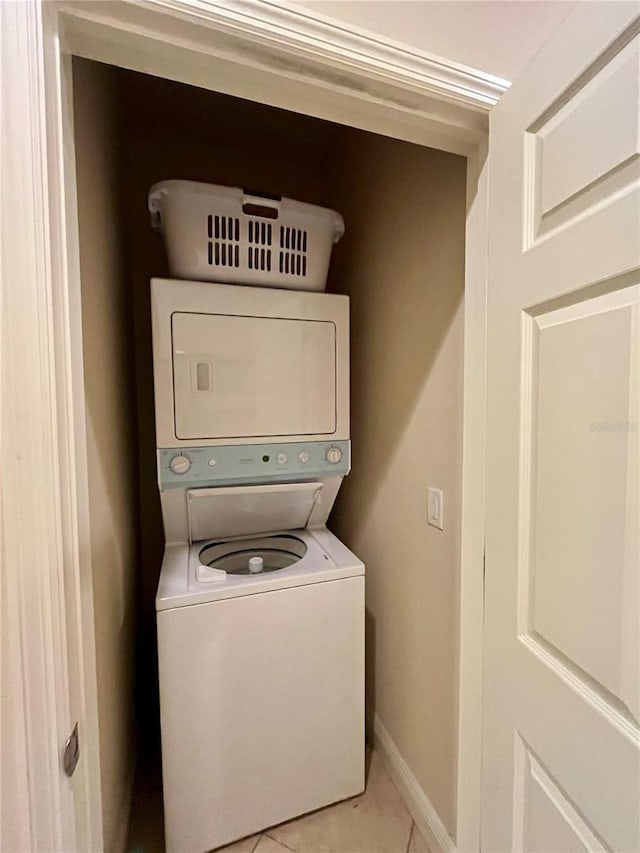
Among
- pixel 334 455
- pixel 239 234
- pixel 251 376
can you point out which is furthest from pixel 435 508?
pixel 239 234

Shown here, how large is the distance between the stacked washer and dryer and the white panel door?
679 millimetres

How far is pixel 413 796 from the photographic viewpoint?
1.45 meters

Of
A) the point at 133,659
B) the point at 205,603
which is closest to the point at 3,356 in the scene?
the point at 205,603

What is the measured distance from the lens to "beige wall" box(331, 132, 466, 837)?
1.24 meters

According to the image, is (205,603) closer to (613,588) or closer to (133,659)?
(133,659)

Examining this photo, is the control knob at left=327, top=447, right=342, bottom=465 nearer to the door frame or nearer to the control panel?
the control panel

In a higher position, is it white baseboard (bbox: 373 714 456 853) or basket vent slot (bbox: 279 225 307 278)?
basket vent slot (bbox: 279 225 307 278)

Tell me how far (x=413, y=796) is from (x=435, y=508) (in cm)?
105

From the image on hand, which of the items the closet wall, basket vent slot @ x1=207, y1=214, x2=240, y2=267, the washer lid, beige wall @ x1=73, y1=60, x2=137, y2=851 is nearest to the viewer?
beige wall @ x1=73, y1=60, x2=137, y2=851

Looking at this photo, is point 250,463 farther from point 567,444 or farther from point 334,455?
point 567,444

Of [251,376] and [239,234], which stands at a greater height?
[239,234]

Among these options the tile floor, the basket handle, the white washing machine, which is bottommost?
the tile floor

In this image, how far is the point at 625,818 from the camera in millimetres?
560

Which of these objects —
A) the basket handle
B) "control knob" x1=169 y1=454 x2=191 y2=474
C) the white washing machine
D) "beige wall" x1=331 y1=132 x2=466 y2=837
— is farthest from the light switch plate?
the basket handle
